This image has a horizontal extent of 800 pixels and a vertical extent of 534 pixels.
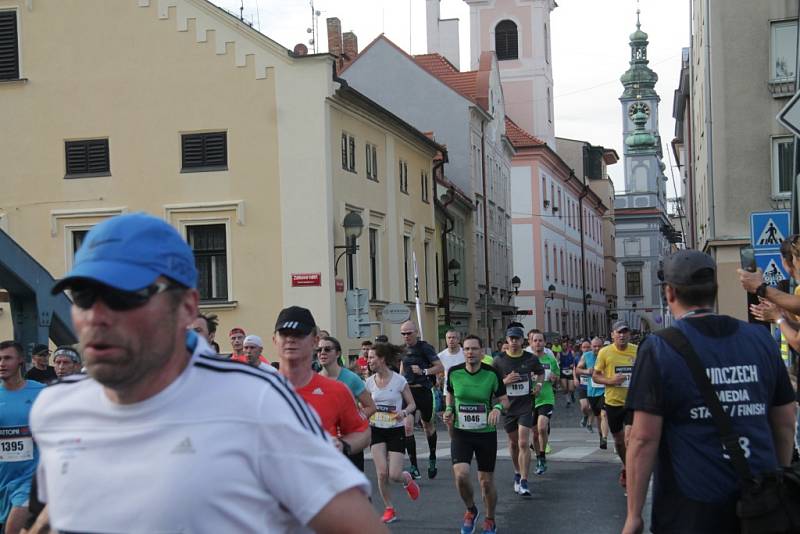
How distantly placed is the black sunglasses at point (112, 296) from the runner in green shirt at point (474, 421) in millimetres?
9329

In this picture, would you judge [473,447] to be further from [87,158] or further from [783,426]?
[87,158]

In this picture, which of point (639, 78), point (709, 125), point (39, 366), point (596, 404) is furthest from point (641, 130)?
point (39, 366)

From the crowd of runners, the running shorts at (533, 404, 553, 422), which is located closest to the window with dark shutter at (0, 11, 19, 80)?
the crowd of runners

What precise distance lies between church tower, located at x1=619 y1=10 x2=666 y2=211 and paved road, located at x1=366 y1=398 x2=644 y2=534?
121 m

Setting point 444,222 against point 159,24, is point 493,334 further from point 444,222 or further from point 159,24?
→ point 159,24

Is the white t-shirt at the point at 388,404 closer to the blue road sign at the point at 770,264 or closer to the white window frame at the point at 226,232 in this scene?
the blue road sign at the point at 770,264

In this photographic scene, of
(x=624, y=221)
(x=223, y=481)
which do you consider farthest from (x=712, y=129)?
(x=624, y=221)

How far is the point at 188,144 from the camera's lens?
29.7 meters

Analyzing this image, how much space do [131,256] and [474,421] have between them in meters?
9.85

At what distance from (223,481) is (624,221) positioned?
132057 millimetres

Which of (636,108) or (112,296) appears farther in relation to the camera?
(636,108)

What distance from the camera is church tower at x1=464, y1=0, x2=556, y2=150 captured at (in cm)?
6944

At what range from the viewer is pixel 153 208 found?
1161 inches

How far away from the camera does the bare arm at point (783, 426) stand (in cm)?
535
